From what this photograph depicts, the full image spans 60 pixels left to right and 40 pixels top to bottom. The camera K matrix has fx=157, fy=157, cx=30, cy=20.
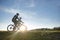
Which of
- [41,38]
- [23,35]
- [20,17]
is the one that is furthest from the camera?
[20,17]

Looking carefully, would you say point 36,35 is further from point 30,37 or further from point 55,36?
point 55,36

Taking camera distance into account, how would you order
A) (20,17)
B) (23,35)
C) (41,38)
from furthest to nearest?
(20,17)
(23,35)
(41,38)

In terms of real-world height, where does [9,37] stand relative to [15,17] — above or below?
below

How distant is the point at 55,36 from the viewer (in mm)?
20656

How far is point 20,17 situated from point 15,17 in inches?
29.2

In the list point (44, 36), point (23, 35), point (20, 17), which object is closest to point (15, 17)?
point (20, 17)

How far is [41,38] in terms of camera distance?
1984 cm

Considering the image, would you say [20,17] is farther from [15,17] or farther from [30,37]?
[30,37]

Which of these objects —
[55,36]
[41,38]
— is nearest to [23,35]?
[41,38]

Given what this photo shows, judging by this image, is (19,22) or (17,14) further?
(19,22)

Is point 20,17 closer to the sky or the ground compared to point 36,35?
closer to the sky

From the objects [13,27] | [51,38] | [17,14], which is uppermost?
[17,14]

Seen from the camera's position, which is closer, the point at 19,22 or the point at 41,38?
the point at 41,38

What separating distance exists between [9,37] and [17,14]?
11.2 ft
